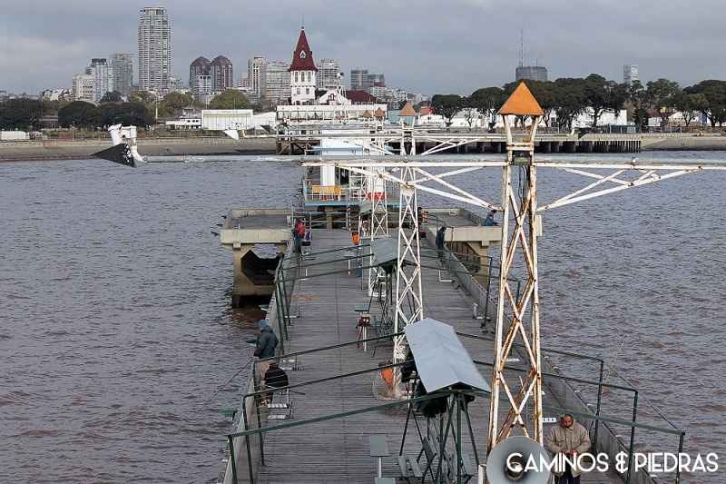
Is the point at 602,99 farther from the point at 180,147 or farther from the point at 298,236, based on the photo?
the point at 298,236

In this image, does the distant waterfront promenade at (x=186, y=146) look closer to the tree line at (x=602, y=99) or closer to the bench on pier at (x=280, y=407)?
the tree line at (x=602, y=99)

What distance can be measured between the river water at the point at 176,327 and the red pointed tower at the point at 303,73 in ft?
310

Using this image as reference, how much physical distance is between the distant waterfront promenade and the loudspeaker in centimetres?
12786

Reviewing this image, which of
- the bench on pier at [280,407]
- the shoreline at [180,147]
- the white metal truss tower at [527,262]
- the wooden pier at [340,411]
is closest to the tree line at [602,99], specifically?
the shoreline at [180,147]

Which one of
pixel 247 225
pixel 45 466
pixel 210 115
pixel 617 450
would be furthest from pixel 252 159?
pixel 210 115

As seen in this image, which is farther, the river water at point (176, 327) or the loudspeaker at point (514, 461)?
the river water at point (176, 327)

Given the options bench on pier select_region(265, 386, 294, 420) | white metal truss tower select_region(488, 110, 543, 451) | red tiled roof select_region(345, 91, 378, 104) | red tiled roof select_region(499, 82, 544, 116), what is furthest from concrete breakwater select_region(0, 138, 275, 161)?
red tiled roof select_region(499, 82, 544, 116)

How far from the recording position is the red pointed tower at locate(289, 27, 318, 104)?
547 ft

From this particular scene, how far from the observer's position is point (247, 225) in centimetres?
4225

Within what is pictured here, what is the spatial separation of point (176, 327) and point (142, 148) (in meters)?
113

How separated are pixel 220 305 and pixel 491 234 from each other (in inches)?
358

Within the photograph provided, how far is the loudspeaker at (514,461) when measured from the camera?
1234cm

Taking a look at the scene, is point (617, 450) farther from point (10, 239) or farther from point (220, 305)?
point (10, 239)

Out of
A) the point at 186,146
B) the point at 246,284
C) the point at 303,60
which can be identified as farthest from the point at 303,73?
the point at 246,284
